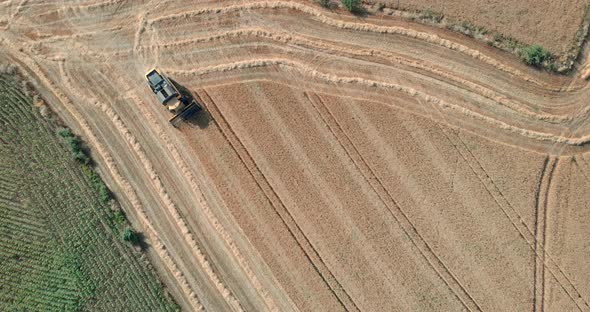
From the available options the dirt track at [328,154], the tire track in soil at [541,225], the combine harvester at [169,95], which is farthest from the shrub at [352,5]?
the tire track in soil at [541,225]

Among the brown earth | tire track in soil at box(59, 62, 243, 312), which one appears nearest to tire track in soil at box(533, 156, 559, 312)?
the brown earth

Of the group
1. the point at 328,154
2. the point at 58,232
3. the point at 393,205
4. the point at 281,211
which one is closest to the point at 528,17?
the point at 393,205

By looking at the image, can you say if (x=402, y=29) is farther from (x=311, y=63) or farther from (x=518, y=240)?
(x=518, y=240)

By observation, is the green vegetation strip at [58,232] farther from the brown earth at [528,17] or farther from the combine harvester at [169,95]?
the brown earth at [528,17]

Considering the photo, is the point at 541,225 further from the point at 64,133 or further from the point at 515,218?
the point at 64,133

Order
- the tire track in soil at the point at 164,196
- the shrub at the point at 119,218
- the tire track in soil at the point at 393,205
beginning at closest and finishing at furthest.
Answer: the tire track in soil at the point at 393,205, the tire track in soil at the point at 164,196, the shrub at the point at 119,218

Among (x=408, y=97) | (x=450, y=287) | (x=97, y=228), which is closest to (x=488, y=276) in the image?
(x=450, y=287)
